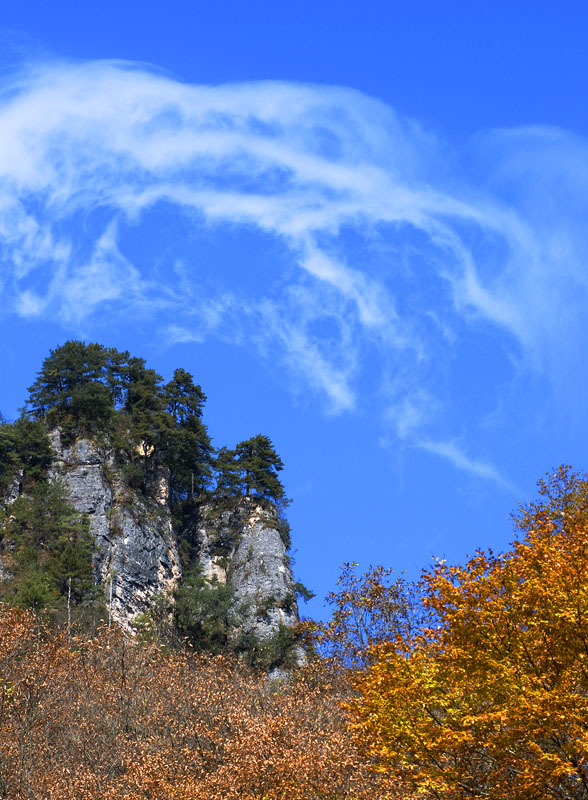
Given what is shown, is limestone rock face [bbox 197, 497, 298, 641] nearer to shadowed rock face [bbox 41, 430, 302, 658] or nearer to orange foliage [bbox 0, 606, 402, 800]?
shadowed rock face [bbox 41, 430, 302, 658]

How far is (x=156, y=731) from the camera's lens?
2702cm

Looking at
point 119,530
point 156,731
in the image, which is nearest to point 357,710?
point 156,731

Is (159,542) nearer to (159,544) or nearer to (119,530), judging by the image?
(159,544)

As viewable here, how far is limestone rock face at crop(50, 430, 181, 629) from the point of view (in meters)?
59.9

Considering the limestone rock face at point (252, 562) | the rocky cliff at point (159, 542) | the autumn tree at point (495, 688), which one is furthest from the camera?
the limestone rock face at point (252, 562)

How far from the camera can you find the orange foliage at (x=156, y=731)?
21.0 m

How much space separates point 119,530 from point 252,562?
10.1 meters

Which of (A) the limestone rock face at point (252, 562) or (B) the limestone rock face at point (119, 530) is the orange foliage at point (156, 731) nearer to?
(B) the limestone rock face at point (119, 530)

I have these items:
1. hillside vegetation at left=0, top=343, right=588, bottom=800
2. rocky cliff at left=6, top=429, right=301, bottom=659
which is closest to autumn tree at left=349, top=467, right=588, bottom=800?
hillside vegetation at left=0, top=343, right=588, bottom=800

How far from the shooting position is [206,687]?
97.1 feet

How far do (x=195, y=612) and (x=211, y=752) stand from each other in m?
34.7

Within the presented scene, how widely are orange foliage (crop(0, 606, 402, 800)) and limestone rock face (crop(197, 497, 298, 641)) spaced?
22544 mm

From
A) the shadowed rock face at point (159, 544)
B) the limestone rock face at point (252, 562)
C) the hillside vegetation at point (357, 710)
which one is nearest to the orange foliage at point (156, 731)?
the hillside vegetation at point (357, 710)

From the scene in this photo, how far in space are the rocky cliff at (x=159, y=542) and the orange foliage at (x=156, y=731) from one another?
21866 millimetres
